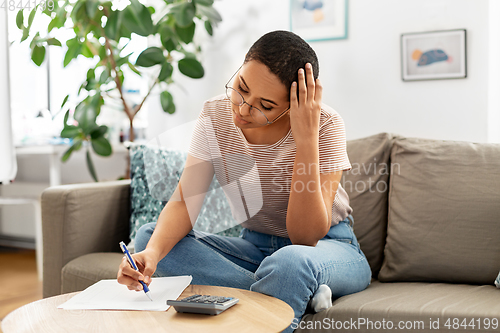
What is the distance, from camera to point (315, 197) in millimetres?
1092

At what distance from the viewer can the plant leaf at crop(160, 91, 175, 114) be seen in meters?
2.30

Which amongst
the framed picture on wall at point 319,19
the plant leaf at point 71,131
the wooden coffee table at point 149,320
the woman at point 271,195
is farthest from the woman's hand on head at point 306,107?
the plant leaf at point 71,131

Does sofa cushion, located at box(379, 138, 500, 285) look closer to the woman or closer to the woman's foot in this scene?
the woman

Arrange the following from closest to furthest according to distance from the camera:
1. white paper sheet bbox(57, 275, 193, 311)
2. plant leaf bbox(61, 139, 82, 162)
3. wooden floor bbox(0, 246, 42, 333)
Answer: white paper sheet bbox(57, 275, 193, 311), wooden floor bbox(0, 246, 42, 333), plant leaf bbox(61, 139, 82, 162)

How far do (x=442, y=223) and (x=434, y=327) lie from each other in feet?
1.35

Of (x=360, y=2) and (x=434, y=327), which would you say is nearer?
(x=434, y=327)

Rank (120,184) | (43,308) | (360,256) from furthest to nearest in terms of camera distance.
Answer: (120,184), (360,256), (43,308)

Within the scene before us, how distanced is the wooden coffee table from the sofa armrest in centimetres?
69

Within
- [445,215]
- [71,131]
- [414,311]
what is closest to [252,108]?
[414,311]

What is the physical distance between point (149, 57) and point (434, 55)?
48.5 inches

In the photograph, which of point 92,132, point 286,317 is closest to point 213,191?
point 286,317

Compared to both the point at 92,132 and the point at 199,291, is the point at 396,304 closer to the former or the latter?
the point at 199,291

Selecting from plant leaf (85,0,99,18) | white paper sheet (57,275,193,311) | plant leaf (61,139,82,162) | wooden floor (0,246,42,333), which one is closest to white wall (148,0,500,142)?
plant leaf (85,0,99,18)

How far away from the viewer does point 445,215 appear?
54.6 inches
